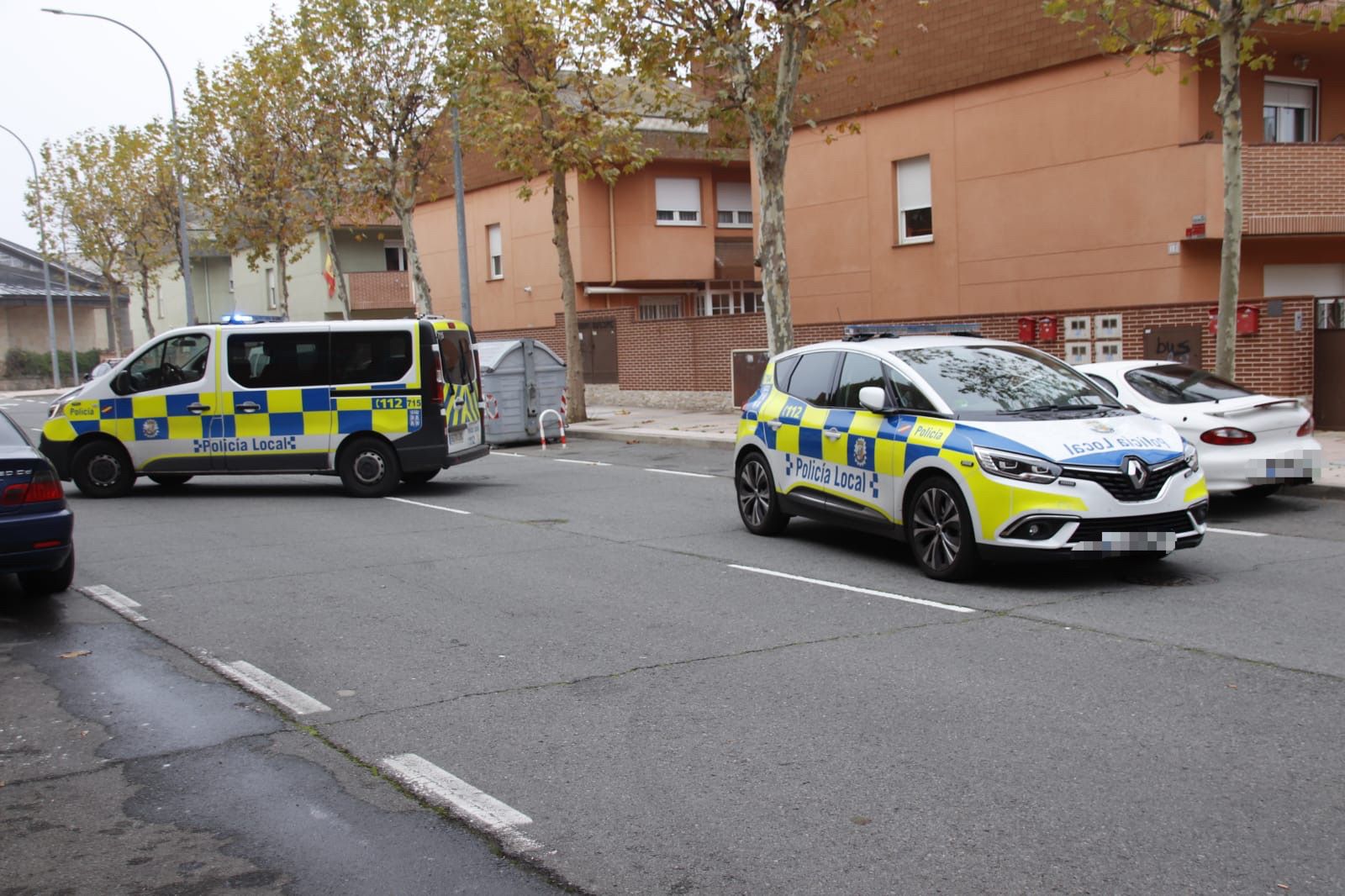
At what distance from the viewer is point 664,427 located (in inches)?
955

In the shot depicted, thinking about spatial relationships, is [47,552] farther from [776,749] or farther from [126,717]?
[776,749]

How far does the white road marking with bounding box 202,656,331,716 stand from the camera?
6066 mm

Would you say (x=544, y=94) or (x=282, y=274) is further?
(x=282, y=274)

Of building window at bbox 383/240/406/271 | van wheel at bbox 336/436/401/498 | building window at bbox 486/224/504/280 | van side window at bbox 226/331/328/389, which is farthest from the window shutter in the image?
building window at bbox 383/240/406/271

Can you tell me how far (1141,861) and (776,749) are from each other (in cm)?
161

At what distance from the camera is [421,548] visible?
10.9 metres

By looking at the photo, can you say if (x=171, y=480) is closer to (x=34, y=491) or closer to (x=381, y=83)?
(x=34, y=491)

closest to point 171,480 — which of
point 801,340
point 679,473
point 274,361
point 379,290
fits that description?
point 274,361

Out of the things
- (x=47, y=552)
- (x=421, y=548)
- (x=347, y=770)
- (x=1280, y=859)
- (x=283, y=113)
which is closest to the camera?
(x=1280, y=859)

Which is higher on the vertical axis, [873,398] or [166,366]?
[166,366]

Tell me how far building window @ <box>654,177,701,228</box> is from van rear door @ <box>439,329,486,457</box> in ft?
62.5

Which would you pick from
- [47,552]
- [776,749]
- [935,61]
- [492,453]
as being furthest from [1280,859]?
[935,61]

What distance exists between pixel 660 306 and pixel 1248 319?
20.5 m

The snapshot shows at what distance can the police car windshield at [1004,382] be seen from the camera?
8984mm
